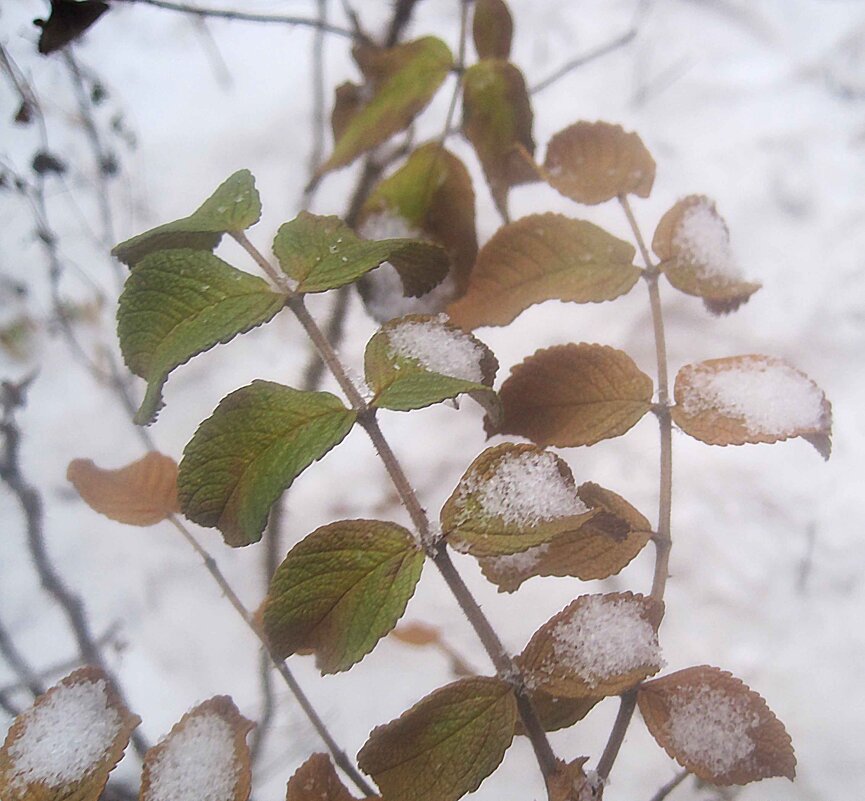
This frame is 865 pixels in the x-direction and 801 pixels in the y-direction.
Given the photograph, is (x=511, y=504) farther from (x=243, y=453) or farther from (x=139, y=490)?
(x=139, y=490)

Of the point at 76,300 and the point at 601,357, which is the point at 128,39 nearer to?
the point at 76,300

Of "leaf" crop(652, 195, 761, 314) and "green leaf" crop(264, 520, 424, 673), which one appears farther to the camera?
"leaf" crop(652, 195, 761, 314)

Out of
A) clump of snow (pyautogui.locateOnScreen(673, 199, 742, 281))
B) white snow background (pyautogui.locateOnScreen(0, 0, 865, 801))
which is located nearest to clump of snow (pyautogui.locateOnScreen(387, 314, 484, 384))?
clump of snow (pyautogui.locateOnScreen(673, 199, 742, 281))

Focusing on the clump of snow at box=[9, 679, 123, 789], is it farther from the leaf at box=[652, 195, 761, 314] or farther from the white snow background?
the leaf at box=[652, 195, 761, 314]

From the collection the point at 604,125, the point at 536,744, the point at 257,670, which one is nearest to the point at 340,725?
the point at 257,670

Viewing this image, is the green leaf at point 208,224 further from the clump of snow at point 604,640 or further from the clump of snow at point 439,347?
the clump of snow at point 604,640

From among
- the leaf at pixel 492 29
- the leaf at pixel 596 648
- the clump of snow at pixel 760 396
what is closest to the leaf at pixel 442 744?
the leaf at pixel 596 648
